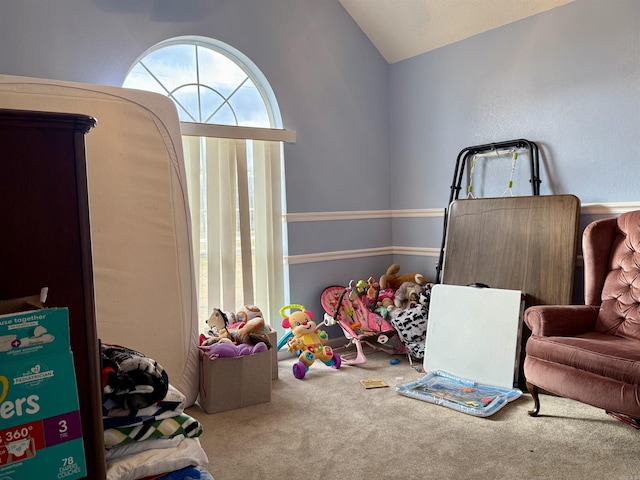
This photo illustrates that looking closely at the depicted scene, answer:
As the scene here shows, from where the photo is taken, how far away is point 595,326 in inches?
110

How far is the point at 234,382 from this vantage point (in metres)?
2.86

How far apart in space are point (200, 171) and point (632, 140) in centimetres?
262

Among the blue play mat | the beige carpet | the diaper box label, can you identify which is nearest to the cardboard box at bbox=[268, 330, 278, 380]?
the beige carpet

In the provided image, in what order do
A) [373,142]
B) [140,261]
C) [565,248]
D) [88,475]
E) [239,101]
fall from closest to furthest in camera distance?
[88,475], [140,261], [565,248], [239,101], [373,142]

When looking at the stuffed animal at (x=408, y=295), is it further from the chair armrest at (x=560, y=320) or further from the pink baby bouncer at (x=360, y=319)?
the chair armrest at (x=560, y=320)

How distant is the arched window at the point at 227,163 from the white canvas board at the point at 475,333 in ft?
3.83

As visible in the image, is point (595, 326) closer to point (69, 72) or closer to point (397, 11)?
point (397, 11)

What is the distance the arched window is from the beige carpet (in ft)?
2.98

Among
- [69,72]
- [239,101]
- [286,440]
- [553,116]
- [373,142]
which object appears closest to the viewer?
[286,440]

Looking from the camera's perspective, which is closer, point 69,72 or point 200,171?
point 69,72

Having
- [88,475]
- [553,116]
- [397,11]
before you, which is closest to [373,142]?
[397,11]

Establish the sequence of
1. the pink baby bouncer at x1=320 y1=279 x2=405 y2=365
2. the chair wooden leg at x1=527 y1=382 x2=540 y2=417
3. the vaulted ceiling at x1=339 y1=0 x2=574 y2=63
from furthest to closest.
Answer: the pink baby bouncer at x1=320 y1=279 x2=405 y2=365 < the vaulted ceiling at x1=339 y1=0 x2=574 y2=63 < the chair wooden leg at x1=527 y1=382 x2=540 y2=417

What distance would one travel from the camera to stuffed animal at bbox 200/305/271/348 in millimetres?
3039

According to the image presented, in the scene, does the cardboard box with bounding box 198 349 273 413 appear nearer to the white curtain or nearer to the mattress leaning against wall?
the mattress leaning against wall
